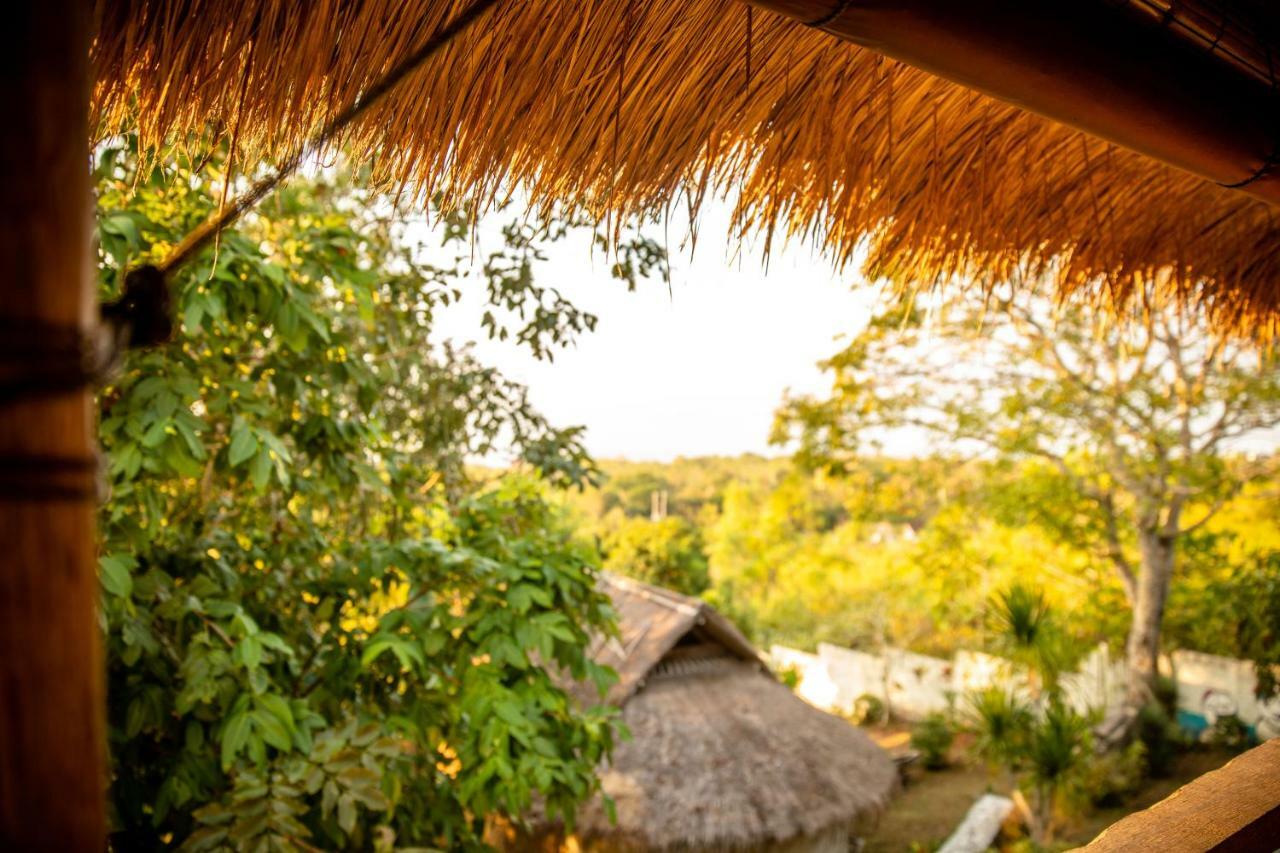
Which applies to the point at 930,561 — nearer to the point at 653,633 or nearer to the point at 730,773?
the point at 653,633

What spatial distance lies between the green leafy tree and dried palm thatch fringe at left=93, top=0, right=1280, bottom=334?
585 centimetres

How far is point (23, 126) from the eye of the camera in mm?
266

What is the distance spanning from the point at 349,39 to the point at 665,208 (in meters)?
0.46

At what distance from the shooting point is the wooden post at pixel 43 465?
26 cm

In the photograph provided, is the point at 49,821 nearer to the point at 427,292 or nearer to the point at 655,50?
the point at 655,50

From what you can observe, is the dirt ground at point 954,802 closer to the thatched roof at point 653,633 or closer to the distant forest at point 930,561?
the distant forest at point 930,561

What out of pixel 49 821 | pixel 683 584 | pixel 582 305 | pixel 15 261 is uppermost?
pixel 582 305

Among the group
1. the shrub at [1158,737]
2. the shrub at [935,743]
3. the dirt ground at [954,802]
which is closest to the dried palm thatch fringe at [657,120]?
the dirt ground at [954,802]

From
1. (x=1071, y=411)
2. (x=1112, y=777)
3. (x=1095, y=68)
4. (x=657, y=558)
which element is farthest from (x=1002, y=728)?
(x=1095, y=68)

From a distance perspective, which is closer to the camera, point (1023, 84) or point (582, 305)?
point (1023, 84)

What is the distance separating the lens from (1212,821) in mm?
930

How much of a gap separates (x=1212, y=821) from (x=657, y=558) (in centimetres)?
1123

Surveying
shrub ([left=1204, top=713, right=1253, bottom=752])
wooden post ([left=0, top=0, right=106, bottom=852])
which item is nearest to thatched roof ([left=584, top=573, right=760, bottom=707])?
shrub ([left=1204, top=713, right=1253, bottom=752])

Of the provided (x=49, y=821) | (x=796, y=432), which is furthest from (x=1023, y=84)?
(x=796, y=432)
